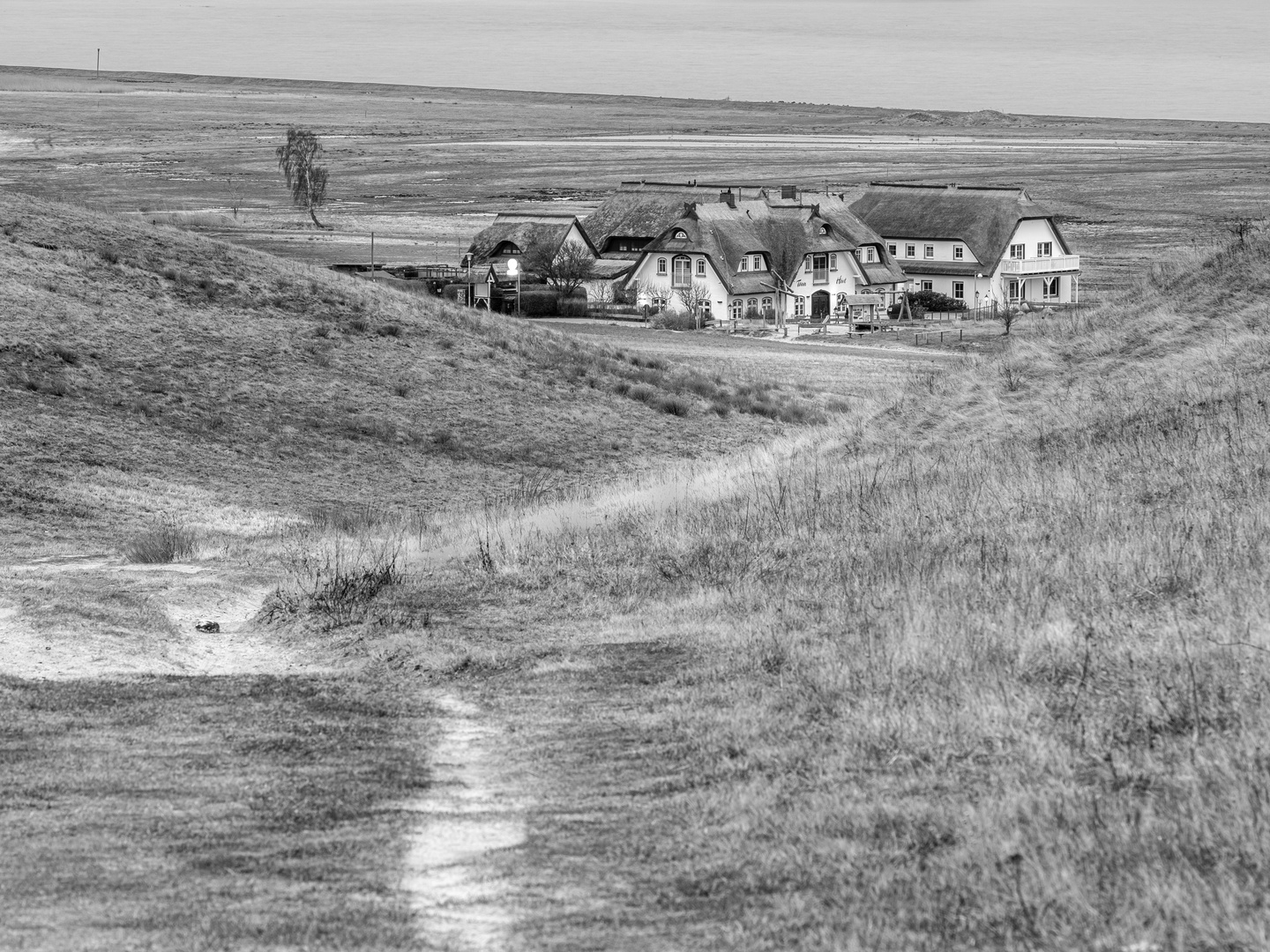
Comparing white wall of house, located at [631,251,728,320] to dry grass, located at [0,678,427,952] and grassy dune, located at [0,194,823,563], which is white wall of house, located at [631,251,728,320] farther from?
dry grass, located at [0,678,427,952]

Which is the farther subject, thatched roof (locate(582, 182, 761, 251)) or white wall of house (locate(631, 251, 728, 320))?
thatched roof (locate(582, 182, 761, 251))

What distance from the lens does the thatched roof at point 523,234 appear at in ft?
269

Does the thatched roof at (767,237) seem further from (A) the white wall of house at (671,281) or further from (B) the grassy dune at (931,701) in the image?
(B) the grassy dune at (931,701)

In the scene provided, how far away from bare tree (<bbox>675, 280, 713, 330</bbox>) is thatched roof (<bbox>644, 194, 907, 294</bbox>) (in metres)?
1.18

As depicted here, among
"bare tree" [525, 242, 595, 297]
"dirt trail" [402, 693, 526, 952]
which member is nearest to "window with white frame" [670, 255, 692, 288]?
"bare tree" [525, 242, 595, 297]

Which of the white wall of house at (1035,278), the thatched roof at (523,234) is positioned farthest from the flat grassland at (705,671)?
the white wall of house at (1035,278)

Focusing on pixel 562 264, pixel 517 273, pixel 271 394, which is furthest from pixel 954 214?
pixel 271 394

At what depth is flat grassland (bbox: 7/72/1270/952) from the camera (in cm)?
692

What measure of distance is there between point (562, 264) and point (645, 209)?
943 cm

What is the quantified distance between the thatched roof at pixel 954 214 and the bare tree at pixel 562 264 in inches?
733

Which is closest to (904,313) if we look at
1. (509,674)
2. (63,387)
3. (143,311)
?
(143,311)

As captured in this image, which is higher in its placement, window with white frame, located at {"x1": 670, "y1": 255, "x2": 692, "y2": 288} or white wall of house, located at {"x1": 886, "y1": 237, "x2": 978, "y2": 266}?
white wall of house, located at {"x1": 886, "y1": 237, "x2": 978, "y2": 266}

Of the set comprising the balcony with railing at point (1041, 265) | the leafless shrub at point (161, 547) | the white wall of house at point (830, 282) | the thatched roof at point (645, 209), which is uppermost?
the thatched roof at point (645, 209)

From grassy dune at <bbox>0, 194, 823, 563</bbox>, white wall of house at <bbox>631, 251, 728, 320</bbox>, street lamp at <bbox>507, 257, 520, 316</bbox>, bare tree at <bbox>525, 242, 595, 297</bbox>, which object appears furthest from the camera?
bare tree at <bbox>525, 242, 595, 297</bbox>
